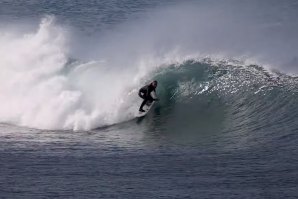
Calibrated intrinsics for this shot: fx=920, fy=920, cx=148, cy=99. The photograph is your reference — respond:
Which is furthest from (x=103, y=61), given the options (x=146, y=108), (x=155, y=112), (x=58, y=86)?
(x=155, y=112)

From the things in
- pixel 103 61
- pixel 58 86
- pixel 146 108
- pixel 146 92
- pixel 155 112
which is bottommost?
pixel 155 112

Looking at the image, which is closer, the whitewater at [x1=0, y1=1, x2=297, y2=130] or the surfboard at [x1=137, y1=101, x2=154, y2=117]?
the surfboard at [x1=137, y1=101, x2=154, y2=117]

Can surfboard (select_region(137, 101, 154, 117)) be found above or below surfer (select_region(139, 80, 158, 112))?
below

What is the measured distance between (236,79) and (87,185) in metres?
12.2

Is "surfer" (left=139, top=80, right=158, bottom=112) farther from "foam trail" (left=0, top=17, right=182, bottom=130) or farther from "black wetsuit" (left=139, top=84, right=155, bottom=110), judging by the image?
"foam trail" (left=0, top=17, right=182, bottom=130)

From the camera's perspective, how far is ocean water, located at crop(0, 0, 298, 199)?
26.6 m

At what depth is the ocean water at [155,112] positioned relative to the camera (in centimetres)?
2661

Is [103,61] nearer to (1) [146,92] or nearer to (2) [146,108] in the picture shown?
(2) [146,108]

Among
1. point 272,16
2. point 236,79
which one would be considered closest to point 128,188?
point 236,79

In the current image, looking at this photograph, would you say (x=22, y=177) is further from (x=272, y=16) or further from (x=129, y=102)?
(x=272, y=16)

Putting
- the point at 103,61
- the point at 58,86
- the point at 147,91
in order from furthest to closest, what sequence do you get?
the point at 103,61
the point at 58,86
the point at 147,91

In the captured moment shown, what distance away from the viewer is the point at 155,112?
114 feet

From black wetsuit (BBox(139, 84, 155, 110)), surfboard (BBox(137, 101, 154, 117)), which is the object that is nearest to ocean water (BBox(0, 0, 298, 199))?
surfboard (BBox(137, 101, 154, 117))

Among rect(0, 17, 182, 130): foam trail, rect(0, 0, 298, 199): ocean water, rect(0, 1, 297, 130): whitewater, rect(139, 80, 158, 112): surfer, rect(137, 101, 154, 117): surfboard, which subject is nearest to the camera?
rect(0, 0, 298, 199): ocean water
